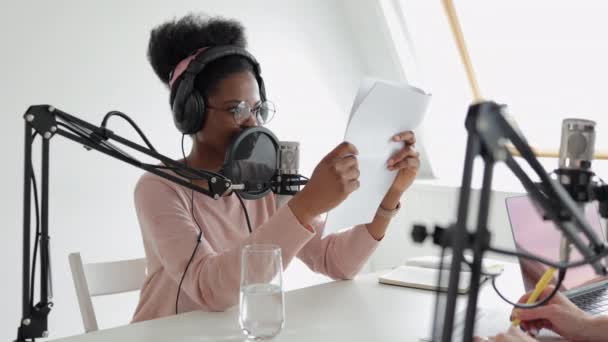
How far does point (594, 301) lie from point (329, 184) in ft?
1.93

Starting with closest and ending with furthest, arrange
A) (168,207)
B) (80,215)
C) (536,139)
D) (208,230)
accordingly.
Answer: (168,207) < (208,230) < (80,215) < (536,139)

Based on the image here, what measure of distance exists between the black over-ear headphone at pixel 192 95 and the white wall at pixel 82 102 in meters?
0.88

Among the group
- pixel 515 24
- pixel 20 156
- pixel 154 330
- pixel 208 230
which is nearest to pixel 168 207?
pixel 208 230

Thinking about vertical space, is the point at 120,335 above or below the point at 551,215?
below

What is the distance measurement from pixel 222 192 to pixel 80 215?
61.0 inches

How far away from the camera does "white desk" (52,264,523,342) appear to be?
1138mm

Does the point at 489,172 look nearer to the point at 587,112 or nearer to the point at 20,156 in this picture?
the point at 20,156

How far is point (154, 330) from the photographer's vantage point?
1.18 meters

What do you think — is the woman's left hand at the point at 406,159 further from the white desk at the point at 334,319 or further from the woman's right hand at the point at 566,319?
the woman's right hand at the point at 566,319

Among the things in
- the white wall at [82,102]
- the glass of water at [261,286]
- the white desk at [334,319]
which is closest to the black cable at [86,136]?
the glass of water at [261,286]

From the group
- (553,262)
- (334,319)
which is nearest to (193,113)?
(334,319)

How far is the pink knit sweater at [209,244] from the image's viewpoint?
1.28 meters

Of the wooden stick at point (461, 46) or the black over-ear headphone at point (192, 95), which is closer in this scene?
the black over-ear headphone at point (192, 95)

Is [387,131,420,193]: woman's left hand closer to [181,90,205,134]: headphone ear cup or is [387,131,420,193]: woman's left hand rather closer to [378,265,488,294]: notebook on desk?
[378,265,488,294]: notebook on desk
